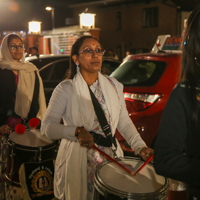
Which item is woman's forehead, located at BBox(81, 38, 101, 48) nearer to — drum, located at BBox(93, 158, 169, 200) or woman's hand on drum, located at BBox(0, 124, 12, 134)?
drum, located at BBox(93, 158, 169, 200)

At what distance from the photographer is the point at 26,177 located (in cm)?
276

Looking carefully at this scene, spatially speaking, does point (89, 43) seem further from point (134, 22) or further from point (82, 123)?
point (134, 22)

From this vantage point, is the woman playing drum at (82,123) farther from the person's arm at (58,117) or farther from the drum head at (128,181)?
the drum head at (128,181)

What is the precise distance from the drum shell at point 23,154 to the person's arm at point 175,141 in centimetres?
177

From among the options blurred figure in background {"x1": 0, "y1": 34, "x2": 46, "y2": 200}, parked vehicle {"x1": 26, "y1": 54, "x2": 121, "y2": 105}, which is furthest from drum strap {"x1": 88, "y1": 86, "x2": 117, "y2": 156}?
parked vehicle {"x1": 26, "y1": 54, "x2": 121, "y2": 105}

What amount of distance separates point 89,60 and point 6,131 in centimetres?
136

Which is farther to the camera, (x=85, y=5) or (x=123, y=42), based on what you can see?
(x=85, y=5)

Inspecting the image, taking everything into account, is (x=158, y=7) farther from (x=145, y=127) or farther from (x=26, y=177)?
(x=26, y=177)

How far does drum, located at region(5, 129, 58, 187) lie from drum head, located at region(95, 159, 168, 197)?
97cm

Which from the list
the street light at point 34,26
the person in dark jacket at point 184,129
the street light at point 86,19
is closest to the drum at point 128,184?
the person in dark jacket at point 184,129

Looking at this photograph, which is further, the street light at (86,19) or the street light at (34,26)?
the street light at (34,26)

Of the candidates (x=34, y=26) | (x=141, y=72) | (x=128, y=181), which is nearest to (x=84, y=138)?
(x=128, y=181)

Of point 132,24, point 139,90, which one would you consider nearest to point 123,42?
point 132,24

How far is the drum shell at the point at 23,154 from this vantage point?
9.04 ft
